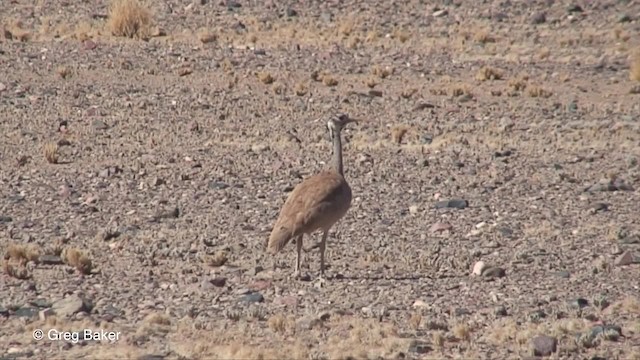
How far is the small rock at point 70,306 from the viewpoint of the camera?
1027cm

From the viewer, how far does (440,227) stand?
13.8m

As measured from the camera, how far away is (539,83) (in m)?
23.2

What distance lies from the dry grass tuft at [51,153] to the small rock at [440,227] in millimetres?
5276

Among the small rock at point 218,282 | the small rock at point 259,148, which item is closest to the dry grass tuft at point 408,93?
the small rock at point 259,148

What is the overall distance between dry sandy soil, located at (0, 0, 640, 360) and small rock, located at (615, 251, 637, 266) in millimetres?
31

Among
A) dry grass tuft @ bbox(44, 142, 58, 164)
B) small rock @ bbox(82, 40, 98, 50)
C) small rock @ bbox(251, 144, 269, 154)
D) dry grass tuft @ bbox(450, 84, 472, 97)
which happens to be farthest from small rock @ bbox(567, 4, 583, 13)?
dry grass tuft @ bbox(44, 142, 58, 164)

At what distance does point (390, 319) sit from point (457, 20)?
19.3 meters

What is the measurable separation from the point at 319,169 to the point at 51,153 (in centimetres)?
316

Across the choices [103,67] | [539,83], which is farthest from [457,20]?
[103,67]

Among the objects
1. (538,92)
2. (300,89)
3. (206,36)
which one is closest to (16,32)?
(206,36)

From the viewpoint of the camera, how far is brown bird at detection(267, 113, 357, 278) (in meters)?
11.5

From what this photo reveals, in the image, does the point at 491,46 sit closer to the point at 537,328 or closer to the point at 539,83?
the point at 539,83

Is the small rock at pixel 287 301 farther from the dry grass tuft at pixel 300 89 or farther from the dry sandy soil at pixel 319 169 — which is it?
the dry grass tuft at pixel 300 89

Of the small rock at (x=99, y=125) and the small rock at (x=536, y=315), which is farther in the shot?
the small rock at (x=99, y=125)
